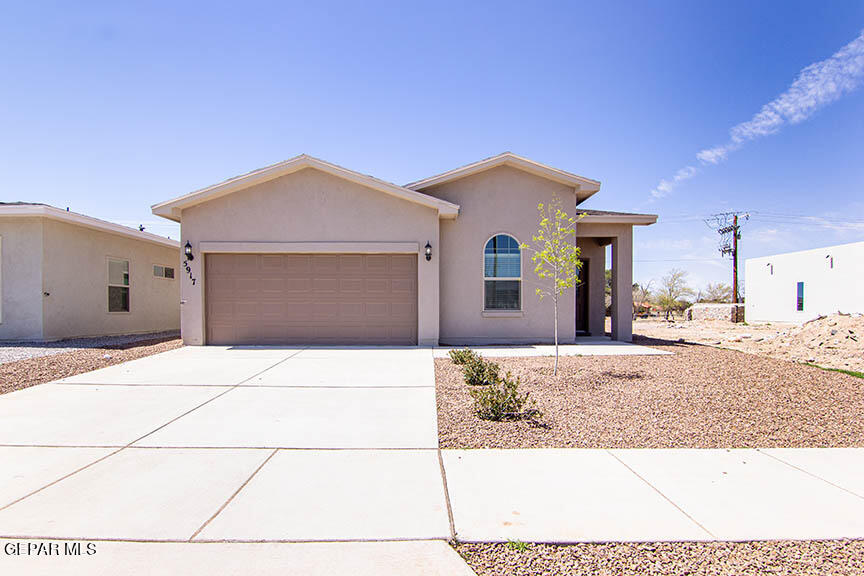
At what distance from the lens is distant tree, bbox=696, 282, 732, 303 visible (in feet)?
135

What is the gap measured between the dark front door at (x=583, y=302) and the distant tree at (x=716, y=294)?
35.1 metres

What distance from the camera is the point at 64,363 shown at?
307 inches

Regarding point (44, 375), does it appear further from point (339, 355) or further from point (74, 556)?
point (74, 556)

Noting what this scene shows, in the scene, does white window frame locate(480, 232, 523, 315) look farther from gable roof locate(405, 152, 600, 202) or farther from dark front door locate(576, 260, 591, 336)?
dark front door locate(576, 260, 591, 336)

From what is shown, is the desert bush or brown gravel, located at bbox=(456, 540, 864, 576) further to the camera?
the desert bush

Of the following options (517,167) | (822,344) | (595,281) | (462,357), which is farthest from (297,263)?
(822,344)

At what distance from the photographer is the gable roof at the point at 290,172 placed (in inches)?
386

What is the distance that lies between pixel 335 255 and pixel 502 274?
4.40 m

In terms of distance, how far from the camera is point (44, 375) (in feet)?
22.3

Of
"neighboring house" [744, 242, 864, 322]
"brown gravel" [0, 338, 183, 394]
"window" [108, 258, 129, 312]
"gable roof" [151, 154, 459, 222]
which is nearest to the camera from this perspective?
"brown gravel" [0, 338, 183, 394]

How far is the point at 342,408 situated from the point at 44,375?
223 inches

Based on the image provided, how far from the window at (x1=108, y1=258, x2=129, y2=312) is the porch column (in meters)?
15.8

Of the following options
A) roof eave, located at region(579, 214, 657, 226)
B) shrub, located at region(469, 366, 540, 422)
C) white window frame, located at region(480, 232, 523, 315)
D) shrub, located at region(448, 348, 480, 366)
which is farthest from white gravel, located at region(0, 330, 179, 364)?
roof eave, located at region(579, 214, 657, 226)

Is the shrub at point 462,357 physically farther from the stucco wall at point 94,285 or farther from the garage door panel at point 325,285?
the stucco wall at point 94,285
